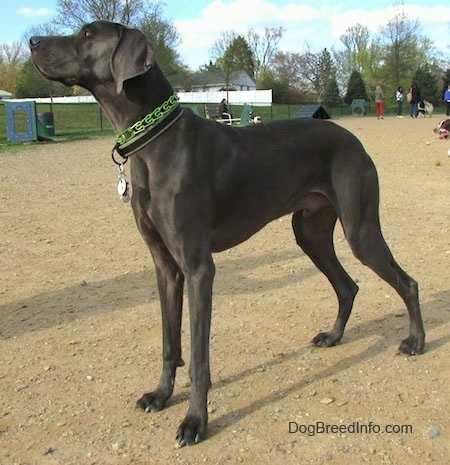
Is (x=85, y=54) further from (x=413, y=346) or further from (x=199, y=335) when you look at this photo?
(x=413, y=346)

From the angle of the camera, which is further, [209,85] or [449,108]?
[209,85]

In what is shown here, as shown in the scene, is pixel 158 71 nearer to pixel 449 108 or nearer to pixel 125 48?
pixel 125 48

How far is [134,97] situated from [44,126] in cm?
2211

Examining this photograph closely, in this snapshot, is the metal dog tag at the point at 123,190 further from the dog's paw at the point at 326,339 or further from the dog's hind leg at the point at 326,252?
the dog's paw at the point at 326,339

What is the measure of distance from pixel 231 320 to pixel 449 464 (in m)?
2.16

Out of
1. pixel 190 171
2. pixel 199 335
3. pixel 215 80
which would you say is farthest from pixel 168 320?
pixel 215 80

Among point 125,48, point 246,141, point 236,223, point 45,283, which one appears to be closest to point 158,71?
point 125,48

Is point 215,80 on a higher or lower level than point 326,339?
higher

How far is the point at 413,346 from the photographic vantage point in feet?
13.6

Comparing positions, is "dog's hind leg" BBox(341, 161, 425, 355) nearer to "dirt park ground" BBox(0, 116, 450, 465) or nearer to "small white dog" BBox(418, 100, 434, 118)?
"dirt park ground" BBox(0, 116, 450, 465)

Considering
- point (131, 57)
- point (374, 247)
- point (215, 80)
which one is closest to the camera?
point (131, 57)

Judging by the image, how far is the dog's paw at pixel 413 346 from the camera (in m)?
4.15

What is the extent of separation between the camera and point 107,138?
25.9 m

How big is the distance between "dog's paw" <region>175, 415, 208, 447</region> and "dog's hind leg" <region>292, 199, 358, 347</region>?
1395mm
